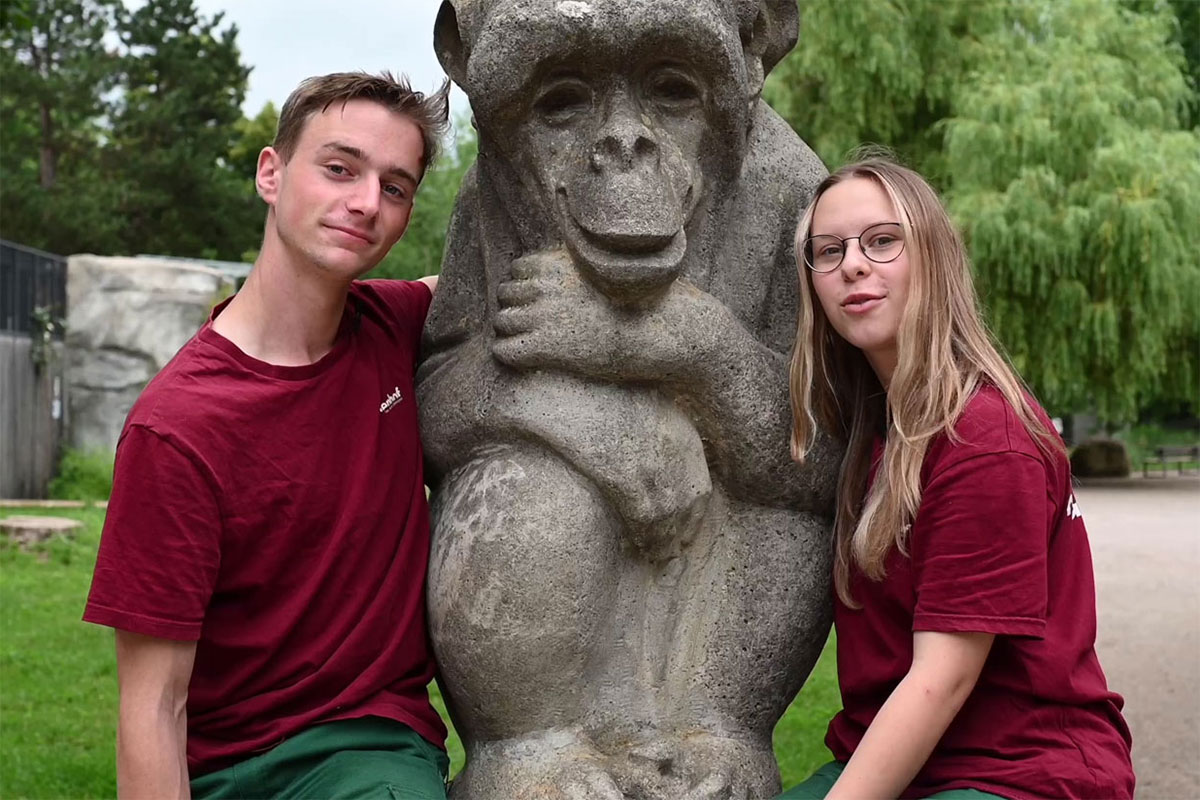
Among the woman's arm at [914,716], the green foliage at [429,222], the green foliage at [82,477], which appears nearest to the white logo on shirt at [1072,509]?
the woman's arm at [914,716]

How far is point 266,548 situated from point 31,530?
8.16 metres

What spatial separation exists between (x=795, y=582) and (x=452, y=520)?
0.62 meters

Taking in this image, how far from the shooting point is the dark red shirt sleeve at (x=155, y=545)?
2.02m

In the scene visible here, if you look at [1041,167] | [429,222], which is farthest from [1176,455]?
[429,222]

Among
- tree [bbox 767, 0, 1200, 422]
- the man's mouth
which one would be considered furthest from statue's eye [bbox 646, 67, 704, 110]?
tree [bbox 767, 0, 1200, 422]

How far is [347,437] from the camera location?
7.47 ft

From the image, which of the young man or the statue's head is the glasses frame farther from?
the young man

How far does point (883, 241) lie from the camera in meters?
2.19

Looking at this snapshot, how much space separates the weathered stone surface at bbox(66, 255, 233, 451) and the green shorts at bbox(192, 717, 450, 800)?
11514 millimetres

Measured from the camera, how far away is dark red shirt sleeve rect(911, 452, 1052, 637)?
1972mm

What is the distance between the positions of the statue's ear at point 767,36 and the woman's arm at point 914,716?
3.40 ft

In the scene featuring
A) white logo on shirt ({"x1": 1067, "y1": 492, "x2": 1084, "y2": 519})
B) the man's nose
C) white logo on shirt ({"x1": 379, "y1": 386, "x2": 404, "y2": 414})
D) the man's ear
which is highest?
the man's ear

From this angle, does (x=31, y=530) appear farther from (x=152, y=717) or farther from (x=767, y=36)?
(x=767, y=36)

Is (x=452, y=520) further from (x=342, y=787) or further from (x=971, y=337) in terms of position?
(x=971, y=337)
